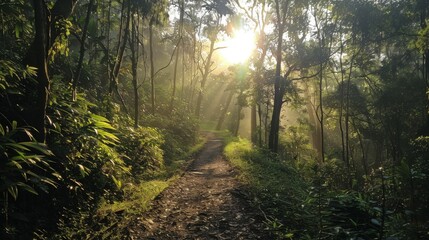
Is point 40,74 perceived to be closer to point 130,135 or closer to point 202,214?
point 202,214

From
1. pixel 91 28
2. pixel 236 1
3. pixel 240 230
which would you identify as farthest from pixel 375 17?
pixel 240 230

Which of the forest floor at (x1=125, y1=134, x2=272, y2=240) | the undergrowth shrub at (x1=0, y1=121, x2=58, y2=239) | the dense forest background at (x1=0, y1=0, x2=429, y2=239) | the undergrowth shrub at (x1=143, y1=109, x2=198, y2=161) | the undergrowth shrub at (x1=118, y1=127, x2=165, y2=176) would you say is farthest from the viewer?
the undergrowth shrub at (x1=143, y1=109, x2=198, y2=161)

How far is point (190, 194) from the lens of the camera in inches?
370

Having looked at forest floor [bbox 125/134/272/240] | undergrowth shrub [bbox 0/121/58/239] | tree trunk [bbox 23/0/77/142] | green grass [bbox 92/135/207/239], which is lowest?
forest floor [bbox 125/134/272/240]

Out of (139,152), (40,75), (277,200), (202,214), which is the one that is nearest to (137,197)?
(202,214)

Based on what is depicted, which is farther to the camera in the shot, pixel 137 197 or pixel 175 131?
pixel 175 131

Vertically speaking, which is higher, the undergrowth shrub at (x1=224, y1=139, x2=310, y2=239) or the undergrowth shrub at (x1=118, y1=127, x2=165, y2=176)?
the undergrowth shrub at (x1=118, y1=127, x2=165, y2=176)

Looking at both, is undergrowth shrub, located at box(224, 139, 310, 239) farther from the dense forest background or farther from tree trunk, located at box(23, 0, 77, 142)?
tree trunk, located at box(23, 0, 77, 142)

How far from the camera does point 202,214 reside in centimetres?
744

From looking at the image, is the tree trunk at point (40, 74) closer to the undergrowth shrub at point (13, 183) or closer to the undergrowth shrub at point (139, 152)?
the undergrowth shrub at point (13, 183)

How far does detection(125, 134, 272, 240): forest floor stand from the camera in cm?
626

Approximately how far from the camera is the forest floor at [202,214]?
6262 millimetres

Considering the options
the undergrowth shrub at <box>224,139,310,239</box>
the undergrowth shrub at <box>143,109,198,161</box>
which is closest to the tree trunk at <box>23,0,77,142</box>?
the undergrowth shrub at <box>224,139,310,239</box>

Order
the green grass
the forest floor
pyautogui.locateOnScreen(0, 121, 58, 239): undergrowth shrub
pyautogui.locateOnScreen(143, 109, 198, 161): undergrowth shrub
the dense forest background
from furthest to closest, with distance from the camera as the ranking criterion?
1. pyautogui.locateOnScreen(143, 109, 198, 161): undergrowth shrub
2. the green grass
3. the forest floor
4. the dense forest background
5. pyautogui.locateOnScreen(0, 121, 58, 239): undergrowth shrub
